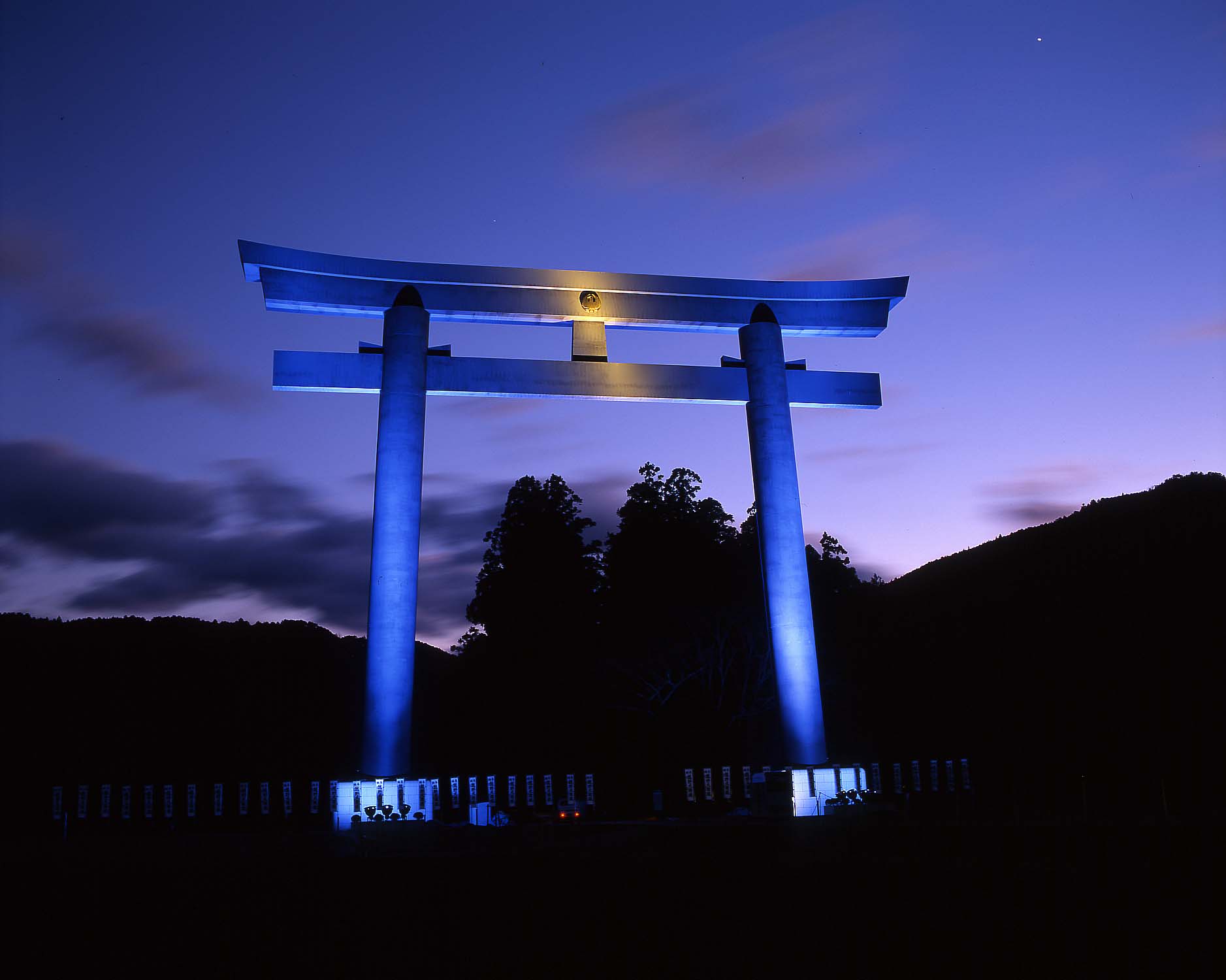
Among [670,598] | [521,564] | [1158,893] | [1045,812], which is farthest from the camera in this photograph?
[521,564]

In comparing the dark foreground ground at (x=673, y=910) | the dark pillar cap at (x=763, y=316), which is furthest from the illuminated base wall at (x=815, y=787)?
the dark pillar cap at (x=763, y=316)

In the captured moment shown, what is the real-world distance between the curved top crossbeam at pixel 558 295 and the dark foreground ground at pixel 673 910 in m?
9.12

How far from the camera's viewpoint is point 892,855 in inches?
404

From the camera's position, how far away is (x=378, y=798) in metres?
15.4

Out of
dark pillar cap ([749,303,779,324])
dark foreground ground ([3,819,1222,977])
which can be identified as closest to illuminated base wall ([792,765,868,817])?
dark foreground ground ([3,819,1222,977])

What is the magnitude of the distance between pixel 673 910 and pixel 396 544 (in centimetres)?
1029

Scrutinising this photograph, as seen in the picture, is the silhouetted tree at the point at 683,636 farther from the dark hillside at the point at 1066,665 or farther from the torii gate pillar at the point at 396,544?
the torii gate pillar at the point at 396,544

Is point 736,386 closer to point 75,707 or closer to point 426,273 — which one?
point 426,273

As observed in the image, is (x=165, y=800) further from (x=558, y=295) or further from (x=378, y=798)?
(x=558, y=295)

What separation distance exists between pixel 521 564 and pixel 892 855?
73.8ft

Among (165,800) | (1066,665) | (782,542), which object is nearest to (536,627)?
(165,800)

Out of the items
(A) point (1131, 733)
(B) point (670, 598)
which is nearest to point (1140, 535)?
(A) point (1131, 733)

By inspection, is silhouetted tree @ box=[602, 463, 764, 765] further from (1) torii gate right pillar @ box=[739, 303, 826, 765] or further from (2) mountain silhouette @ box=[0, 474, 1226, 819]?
(1) torii gate right pillar @ box=[739, 303, 826, 765]

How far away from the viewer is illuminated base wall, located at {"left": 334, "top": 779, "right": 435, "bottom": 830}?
50.3 feet
